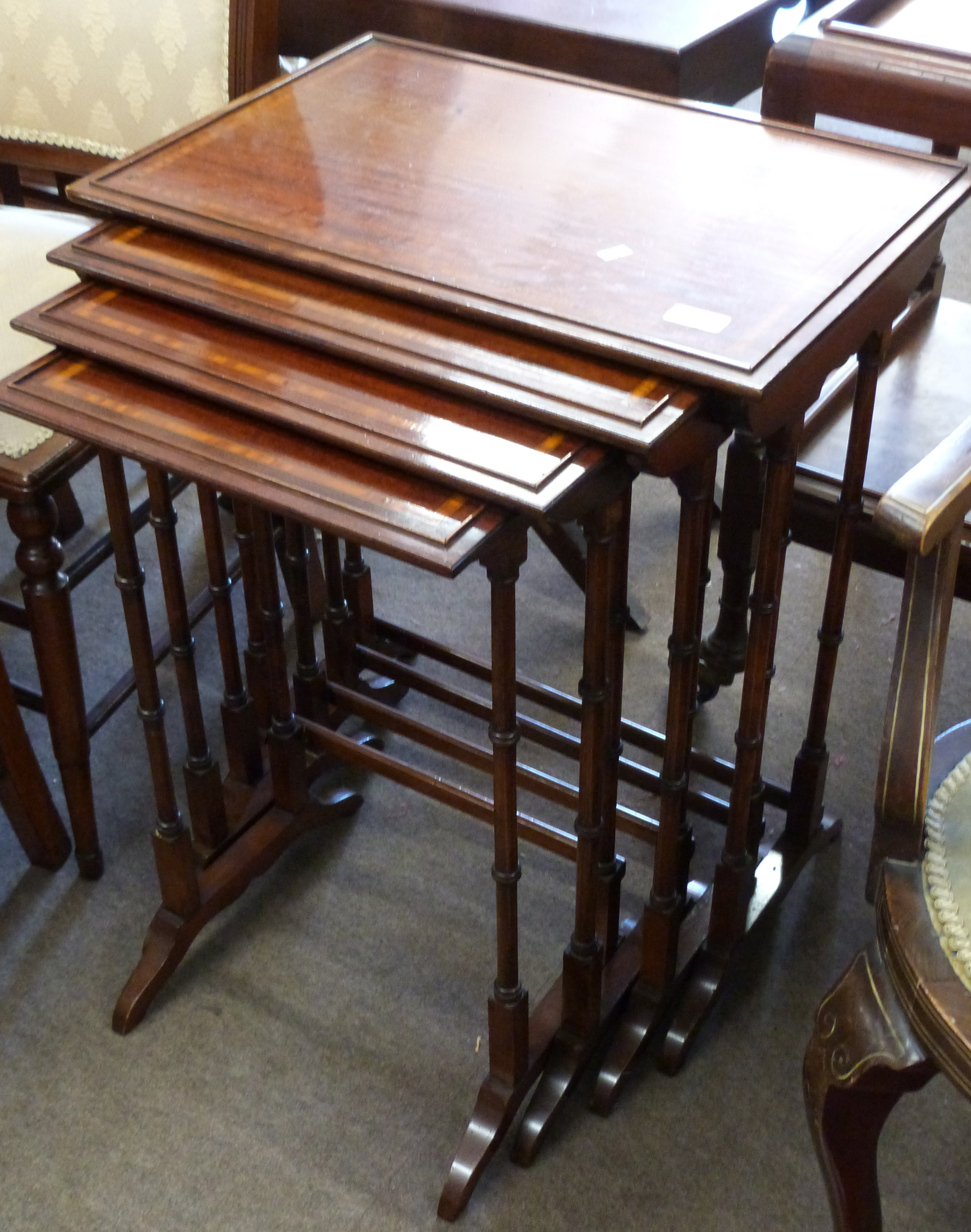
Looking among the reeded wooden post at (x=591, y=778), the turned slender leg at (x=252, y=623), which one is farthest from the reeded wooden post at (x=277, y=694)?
the reeded wooden post at (x=591, y=778)

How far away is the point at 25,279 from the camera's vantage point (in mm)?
1398

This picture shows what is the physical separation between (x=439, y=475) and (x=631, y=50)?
737mm

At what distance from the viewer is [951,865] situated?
931mm

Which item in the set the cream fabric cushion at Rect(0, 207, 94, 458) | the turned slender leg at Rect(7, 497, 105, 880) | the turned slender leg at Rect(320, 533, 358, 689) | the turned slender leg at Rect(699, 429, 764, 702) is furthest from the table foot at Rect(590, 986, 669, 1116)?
the cream fabric cushion at Rect(0, 207, 94, 458)

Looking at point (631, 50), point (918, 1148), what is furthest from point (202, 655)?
point (918, 1148)

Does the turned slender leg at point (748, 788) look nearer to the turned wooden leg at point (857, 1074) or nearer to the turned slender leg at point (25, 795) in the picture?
the turned wooden leg at point (857, 1074)

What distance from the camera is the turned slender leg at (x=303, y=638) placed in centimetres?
133

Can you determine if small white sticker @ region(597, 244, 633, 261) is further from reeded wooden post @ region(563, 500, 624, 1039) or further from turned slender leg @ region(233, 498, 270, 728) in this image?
turned slender leg @ region(233, 498, 270, 728)

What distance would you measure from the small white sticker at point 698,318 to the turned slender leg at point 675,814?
0.10m

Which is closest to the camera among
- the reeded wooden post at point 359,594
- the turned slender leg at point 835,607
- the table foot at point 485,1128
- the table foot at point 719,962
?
the turned slender leg at point 835,607

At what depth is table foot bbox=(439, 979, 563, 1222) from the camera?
1179 millimetres

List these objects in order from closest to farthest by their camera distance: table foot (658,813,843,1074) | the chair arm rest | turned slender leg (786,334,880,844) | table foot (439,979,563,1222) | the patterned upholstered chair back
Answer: the chair arm rest
turned slender leg (786,334,880,844)
table foot (439,979,563,1222)
table foot (658,813,843,1074)
the patterned upholstered chair back

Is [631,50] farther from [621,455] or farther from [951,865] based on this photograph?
[951,865]

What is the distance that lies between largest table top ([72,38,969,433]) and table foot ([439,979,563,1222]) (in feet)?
2.16
